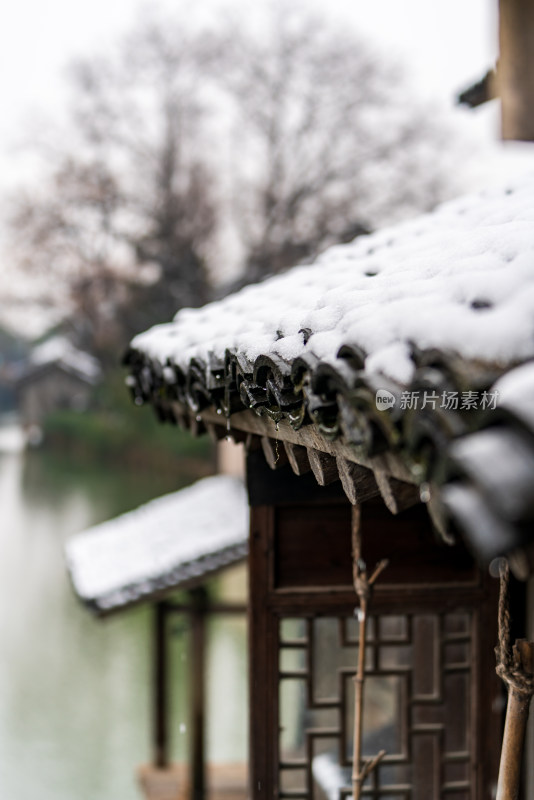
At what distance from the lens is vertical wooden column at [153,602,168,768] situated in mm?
6574

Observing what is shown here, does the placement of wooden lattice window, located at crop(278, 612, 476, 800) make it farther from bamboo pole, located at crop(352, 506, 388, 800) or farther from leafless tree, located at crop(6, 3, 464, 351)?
leafless tree, located at crop(6, 3, 464, 351)

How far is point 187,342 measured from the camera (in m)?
2.77

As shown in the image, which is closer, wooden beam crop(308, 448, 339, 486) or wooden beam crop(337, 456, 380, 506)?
wooden beam crop(337, 456, 380, 506)

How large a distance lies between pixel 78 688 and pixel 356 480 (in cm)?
843

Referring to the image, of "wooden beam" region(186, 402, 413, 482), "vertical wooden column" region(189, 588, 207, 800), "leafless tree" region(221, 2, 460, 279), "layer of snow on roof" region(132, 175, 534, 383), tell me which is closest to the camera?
"layer of snow on roof" region(132, 175, 534, 383)

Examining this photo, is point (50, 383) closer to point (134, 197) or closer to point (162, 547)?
point (134, 197)

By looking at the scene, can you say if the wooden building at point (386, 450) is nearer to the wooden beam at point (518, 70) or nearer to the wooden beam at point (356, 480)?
the wooden beam at point (356, 480)

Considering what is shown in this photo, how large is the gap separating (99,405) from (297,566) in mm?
23183

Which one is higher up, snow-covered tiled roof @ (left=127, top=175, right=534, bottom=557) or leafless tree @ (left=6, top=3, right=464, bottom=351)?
leafless tree @ (left=6, top=3, right=464, bottom=351)

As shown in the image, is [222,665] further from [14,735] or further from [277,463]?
[277,463]

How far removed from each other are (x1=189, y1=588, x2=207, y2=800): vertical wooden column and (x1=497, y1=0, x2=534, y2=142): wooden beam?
3.91 m

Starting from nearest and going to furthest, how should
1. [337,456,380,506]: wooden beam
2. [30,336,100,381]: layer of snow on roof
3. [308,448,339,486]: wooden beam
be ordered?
[337,456,380,506]: wooden beam → [308,448,339,486]: wooden beam → [30,336,100,381]: layer of snow on roof

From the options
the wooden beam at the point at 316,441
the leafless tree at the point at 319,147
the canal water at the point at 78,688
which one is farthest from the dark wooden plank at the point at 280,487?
the leafless tree at the point at 319,147
